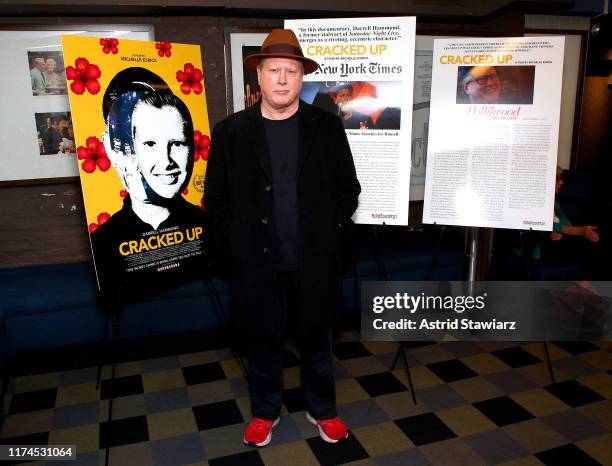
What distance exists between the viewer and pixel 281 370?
91.0 inches

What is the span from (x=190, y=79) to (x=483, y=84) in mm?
1483

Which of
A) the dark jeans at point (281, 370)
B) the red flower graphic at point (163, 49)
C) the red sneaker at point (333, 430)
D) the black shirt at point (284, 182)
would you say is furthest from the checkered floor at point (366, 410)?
the red flower graphic at point (163, 49)

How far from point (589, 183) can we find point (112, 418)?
138 inches

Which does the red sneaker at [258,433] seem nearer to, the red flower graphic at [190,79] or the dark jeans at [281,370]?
the dark jeans at [281,370]

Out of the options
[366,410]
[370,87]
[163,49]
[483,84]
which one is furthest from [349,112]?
[366,410]

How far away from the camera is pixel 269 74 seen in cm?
204

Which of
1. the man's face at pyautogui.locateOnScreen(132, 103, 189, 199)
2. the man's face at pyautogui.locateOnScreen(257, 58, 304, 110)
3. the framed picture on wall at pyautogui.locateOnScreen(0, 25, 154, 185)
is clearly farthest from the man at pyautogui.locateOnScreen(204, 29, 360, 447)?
the framed picture on wall at pyautogui.locateOnScreen(0, 25, 154, 185)

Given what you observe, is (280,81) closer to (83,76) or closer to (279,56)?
(279,56)

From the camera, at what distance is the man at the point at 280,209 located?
82.1 inches

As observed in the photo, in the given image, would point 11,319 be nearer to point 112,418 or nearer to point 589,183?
point 112,418

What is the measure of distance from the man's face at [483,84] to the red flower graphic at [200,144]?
1362mm

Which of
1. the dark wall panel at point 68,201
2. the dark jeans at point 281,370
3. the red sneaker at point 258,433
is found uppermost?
the dark wall panel at point 68,201

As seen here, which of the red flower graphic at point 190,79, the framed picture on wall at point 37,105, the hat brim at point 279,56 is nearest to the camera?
the hat brim at point 279,56

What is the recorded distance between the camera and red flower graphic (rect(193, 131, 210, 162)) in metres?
2.61
